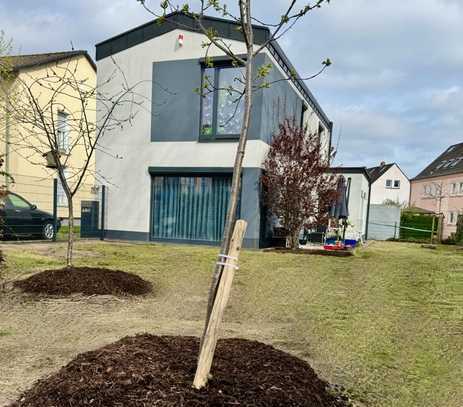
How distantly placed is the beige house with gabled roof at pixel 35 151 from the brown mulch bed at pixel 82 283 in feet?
8.55

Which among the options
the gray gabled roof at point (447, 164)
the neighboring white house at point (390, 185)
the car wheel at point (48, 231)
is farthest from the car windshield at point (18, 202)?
the neighboring white house at point (390, 185)

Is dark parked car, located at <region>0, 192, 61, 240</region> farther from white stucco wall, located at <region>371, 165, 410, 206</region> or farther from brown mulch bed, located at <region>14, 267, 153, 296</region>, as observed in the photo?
white stucco wall, located at <region>371, 165, 410, 206</region>

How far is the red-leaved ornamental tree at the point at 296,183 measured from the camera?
10.7 m

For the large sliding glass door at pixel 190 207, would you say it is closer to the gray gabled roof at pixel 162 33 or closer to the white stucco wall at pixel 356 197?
the gray gabled roof at pixel 162 33

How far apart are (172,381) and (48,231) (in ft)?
34.9

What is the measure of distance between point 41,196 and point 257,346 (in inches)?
440

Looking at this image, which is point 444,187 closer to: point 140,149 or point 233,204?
point 140,149

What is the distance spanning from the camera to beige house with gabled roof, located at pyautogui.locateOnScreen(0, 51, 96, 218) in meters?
9.76

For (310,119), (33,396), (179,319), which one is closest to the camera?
(33,396)

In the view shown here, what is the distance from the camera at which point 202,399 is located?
6.87 ft

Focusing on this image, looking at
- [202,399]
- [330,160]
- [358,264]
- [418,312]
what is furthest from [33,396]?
[330,160]

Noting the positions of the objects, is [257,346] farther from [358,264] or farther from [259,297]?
[358,264]

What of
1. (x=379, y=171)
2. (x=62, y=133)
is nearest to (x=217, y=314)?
(x=62, y=133)

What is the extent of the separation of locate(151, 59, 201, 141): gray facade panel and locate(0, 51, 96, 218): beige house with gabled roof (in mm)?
2073
